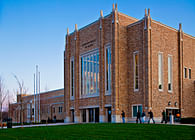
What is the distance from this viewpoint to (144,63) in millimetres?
33062

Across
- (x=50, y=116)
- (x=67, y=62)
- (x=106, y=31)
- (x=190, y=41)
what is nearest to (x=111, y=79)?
(x=106, y=31)

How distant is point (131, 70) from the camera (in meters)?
34.8

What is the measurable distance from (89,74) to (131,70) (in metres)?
7.37

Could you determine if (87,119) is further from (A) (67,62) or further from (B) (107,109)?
(A) (67,62)

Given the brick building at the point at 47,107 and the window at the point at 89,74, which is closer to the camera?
the window at the point at 89,74

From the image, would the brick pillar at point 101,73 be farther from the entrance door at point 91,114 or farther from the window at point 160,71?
the window at point 160,71

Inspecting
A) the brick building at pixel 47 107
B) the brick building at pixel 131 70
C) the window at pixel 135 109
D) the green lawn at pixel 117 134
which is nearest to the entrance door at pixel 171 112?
the brick building at pixel 131 70

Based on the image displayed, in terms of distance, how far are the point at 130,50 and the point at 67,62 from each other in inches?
516

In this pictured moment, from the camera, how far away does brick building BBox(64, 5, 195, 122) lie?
33.2 meters

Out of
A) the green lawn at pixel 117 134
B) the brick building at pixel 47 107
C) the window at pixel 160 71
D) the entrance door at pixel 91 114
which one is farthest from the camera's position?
the brick building at pixel 47 107

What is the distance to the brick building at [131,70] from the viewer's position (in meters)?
33.2

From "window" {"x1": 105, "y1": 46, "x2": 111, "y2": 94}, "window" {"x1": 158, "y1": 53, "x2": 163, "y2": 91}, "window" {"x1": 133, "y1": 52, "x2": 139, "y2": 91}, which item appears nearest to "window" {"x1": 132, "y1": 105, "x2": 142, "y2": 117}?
"window" {"x1": 133, "y1": 52, "x2": 139, "y2": 91}

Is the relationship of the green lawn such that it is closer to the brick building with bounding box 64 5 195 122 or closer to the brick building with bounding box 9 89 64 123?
the brick building with bounding box 64 5 195 122

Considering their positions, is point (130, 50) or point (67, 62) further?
point (67, 62)
